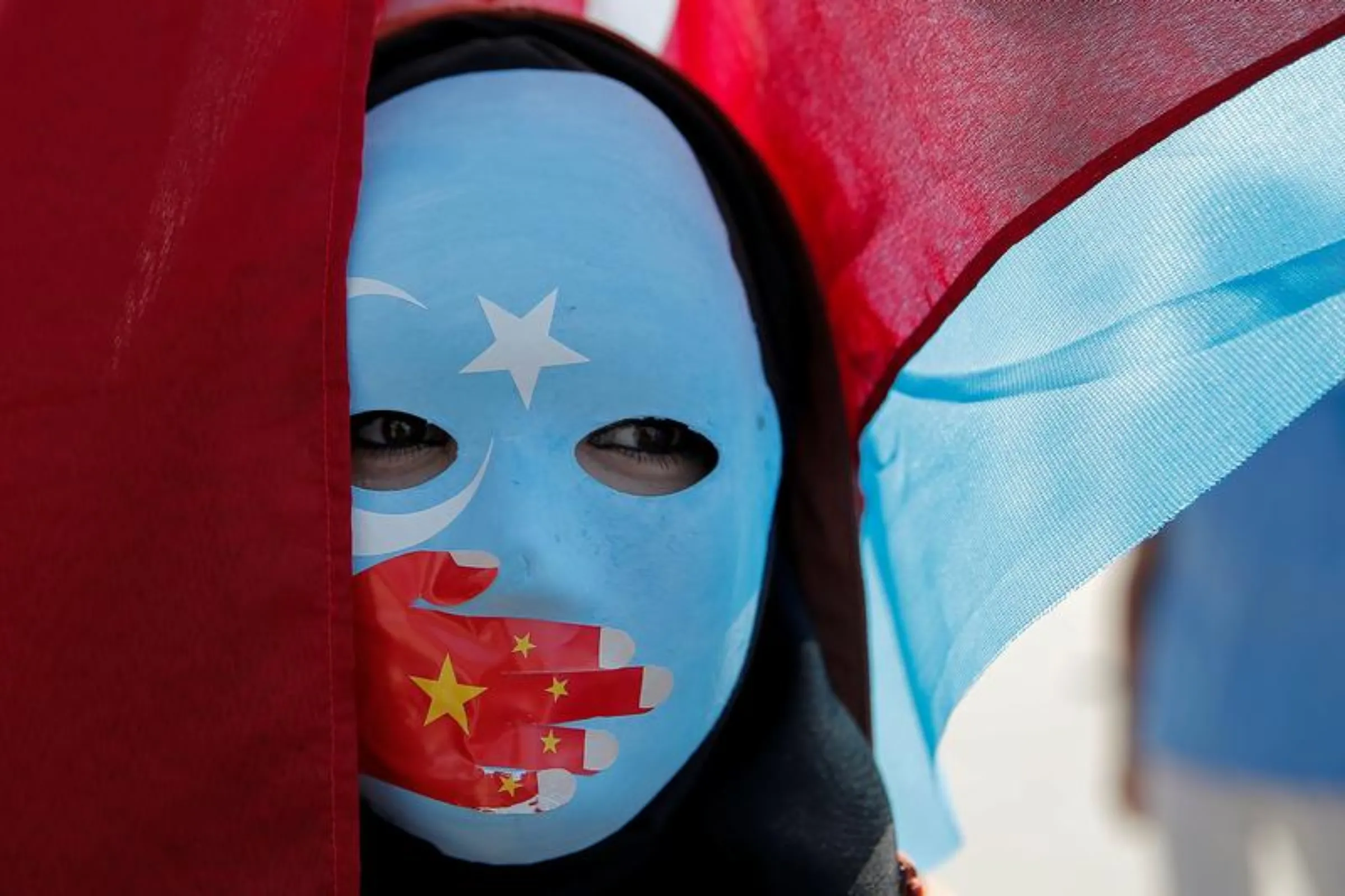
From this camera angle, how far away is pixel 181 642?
137 centimetres

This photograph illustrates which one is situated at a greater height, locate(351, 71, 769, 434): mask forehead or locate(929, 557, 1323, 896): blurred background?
locate(351, 71, 769, 434): mask forehead

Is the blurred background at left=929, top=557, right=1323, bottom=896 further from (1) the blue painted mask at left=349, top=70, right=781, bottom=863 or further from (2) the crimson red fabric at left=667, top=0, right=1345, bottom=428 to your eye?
(1) the blue painted mask at left=349, top=70, right=781, bottom=863

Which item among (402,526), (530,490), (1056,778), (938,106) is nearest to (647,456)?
(530,490)

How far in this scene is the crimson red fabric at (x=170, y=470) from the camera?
1354mm

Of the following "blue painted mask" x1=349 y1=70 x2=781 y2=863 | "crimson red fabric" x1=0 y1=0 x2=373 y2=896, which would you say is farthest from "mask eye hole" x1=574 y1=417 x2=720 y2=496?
"crimson red fabric" x1=0 y1=0 x2=373 y2=896

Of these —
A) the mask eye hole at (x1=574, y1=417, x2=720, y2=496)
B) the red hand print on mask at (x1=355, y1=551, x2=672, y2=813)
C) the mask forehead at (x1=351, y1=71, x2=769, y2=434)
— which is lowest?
the red hand print on mask at (x1=355, y1=551, x2=672, y2=813)

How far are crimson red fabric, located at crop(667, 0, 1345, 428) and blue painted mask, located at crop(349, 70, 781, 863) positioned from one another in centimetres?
24

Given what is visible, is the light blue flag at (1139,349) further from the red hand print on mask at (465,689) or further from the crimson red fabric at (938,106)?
the red hand print on mask at (465,689)

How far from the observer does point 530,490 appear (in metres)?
1.47

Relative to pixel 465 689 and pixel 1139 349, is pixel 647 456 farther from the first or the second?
pixel 1139 349

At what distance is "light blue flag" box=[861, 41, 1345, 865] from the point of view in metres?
1.36

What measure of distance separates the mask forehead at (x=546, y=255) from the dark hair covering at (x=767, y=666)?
8 centimetres

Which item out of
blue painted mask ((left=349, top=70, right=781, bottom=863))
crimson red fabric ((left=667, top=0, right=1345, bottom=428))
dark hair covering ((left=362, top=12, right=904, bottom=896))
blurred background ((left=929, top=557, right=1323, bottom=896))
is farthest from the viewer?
blurred background ((left=929, top=557, right=1323, bottom=896))

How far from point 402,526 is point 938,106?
0.63 metres
